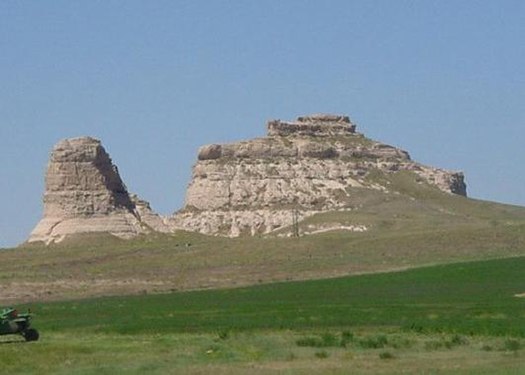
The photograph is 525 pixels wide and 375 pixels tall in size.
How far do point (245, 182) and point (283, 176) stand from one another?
452 cm

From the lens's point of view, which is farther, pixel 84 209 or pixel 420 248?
pixel 84 209

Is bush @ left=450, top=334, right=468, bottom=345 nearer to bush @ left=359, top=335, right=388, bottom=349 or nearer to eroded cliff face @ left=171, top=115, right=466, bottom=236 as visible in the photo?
A: bush @ left=359, top=335, right=388, bottom=349

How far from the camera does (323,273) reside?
270ft

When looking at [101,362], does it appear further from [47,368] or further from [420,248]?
[420,248]

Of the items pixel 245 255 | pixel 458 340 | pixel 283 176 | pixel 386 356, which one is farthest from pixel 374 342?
pixel 283 176

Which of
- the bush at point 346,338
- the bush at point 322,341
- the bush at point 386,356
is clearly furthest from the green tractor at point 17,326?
the bush at point 386,356

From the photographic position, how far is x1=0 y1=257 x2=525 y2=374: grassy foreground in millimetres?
30484

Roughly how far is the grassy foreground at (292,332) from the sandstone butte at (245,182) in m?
73.5

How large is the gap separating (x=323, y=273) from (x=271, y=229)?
68.1 m

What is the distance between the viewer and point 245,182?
6373 inches

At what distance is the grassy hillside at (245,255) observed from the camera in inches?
3159

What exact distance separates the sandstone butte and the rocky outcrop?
0.33ft

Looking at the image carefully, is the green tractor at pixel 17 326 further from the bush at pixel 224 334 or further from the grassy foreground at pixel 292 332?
the bush at pixel 224 334

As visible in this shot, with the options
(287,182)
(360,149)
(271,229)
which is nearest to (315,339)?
(271,229)
